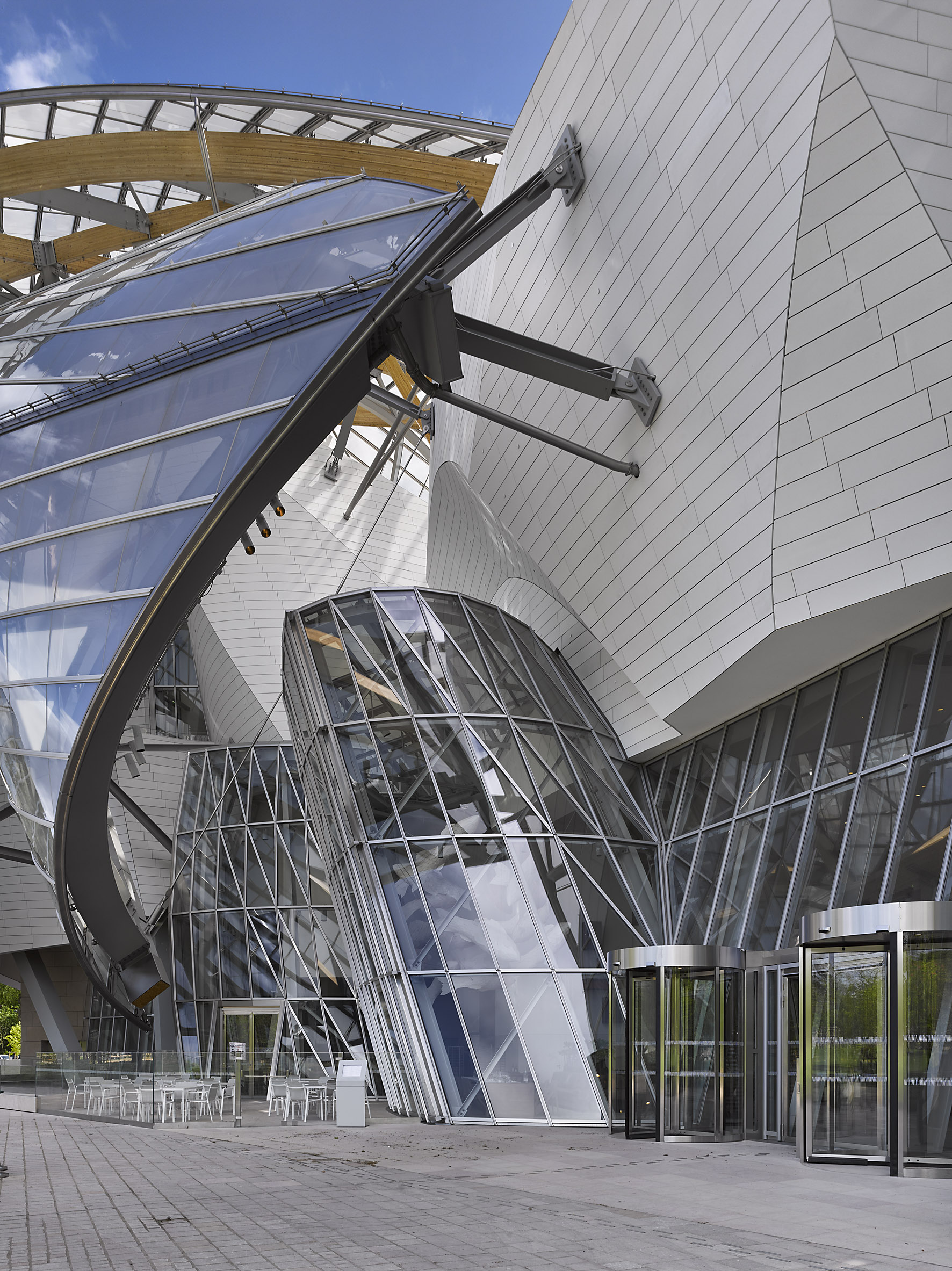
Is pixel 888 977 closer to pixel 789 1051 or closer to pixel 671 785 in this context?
pixel 789 1051

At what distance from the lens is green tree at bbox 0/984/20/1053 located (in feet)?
230

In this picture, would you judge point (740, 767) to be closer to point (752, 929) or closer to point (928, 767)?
point (752, 929)

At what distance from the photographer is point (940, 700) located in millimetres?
14469

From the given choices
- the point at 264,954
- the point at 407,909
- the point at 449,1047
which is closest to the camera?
the point at 449,1047

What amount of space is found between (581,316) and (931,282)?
7.29m

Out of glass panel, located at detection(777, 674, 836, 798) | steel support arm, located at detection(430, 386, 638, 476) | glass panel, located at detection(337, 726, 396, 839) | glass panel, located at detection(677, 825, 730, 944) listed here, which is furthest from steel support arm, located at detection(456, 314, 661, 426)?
glass panel, located at detection(677, 825, 730, 944)

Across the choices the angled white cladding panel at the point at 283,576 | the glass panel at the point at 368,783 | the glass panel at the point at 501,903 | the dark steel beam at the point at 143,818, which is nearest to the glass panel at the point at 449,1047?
the glass panel at the point at 501,903

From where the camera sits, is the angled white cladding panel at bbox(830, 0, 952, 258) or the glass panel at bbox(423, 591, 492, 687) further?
the glass panel at bbox(423, 591, 492, 687)

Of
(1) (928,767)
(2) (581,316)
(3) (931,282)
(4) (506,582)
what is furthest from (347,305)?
(4) (506,582)

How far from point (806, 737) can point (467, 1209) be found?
10.7 meters

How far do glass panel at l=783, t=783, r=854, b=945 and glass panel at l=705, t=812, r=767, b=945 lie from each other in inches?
59.2

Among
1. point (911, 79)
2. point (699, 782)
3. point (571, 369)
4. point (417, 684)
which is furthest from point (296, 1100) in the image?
point (911, 79)

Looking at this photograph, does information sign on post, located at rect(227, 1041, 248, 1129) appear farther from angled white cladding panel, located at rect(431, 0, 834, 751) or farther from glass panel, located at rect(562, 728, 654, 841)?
angled white cladding panel, located at rect(431, 0, 834, 751)

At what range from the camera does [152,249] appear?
68.1 ft
